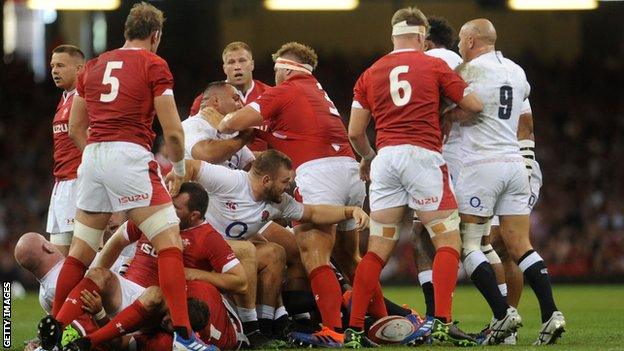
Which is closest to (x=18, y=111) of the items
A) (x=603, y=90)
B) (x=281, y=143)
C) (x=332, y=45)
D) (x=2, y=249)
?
(x=2, y=249)

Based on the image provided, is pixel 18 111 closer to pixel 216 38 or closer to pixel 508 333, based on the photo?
pixel 216 38

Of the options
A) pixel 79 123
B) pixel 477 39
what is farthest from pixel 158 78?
pixel 477 39

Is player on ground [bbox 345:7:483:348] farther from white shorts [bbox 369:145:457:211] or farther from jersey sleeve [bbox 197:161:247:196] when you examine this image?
jersey sleeve [bbox 197:161:247:196]

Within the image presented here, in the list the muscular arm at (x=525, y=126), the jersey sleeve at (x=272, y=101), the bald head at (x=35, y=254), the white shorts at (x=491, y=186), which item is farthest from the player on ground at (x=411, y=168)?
the bald head at (x=35, y=254)

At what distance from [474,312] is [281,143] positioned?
5.53 meters

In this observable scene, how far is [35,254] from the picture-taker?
26.8ft

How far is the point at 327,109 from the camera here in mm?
8859

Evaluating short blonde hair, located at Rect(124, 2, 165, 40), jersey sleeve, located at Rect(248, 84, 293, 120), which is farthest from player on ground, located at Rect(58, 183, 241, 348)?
short blonde hair, located at Rect(124, 2, 165, 40)

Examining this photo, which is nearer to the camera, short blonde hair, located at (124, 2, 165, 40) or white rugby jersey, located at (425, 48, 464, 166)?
short blonde hair, located at (124, 2, 165, 40)

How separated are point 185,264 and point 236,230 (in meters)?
0.58

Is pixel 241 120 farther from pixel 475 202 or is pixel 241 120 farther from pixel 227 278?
pixel 475 202

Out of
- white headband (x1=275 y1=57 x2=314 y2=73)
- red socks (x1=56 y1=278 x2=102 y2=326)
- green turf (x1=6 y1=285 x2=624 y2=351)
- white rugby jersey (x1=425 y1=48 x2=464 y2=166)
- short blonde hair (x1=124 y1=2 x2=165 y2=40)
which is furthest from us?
white headband (x1=275 y1=57 x2=314 y2=73)

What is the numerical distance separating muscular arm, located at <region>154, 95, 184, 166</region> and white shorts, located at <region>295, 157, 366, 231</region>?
1.40 meters

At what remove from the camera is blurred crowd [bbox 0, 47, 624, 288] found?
21906mm
